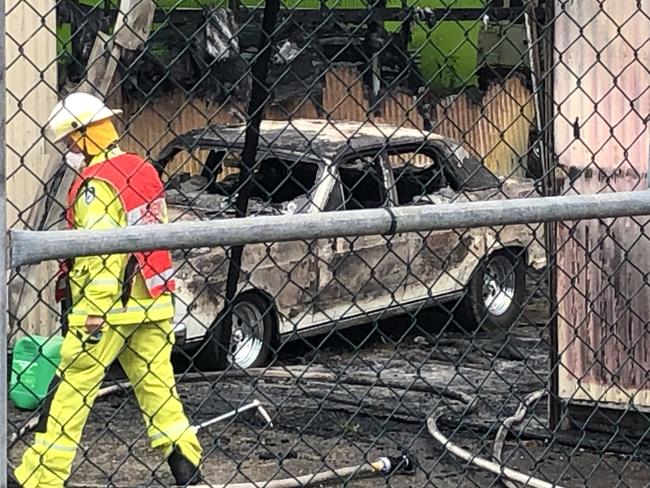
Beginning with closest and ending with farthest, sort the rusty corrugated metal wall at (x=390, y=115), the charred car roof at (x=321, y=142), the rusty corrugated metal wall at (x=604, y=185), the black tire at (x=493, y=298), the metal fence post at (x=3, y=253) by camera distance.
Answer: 1. the metal fence post at (x=3, y=253)
2. the rusty corrugated metal wall at (x=604, y=185)
3. the charred car roof at (x=321, y=142)
4. the black tire at (x=493, y=298)
5. the rusty corrugated metal wall at (x=390, y=115)

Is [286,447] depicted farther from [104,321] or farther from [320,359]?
[320,359]

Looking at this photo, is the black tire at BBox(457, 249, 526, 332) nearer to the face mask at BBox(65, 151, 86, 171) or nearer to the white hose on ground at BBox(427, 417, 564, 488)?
the white hose on ground at BBox(427, 417, 564, 488)

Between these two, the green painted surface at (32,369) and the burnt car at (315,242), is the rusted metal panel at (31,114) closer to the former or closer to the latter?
the burnt car at (315,242)

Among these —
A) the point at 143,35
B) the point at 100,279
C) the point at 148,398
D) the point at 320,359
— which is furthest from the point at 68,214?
the point at 320,359

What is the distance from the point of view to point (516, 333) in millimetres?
10688

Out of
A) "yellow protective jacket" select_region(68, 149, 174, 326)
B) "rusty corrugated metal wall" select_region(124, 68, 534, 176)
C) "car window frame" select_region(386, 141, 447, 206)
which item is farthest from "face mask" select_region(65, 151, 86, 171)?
"rusty corrugated metal wall" select_region(124, 68, 534, 176)

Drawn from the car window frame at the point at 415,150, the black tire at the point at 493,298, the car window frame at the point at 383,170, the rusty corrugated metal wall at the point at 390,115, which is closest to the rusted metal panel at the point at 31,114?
the car window frame at the point at 383,170

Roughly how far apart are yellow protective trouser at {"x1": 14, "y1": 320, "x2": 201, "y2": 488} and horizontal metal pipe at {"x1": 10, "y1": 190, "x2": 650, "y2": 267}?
8.43ft

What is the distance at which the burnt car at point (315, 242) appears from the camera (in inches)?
334

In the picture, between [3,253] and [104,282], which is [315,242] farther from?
[3,253]

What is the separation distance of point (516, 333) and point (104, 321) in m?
5.84

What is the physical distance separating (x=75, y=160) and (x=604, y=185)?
2527mm

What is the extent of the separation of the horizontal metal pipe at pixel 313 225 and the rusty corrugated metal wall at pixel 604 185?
9.19ft

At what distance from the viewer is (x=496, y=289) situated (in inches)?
427
